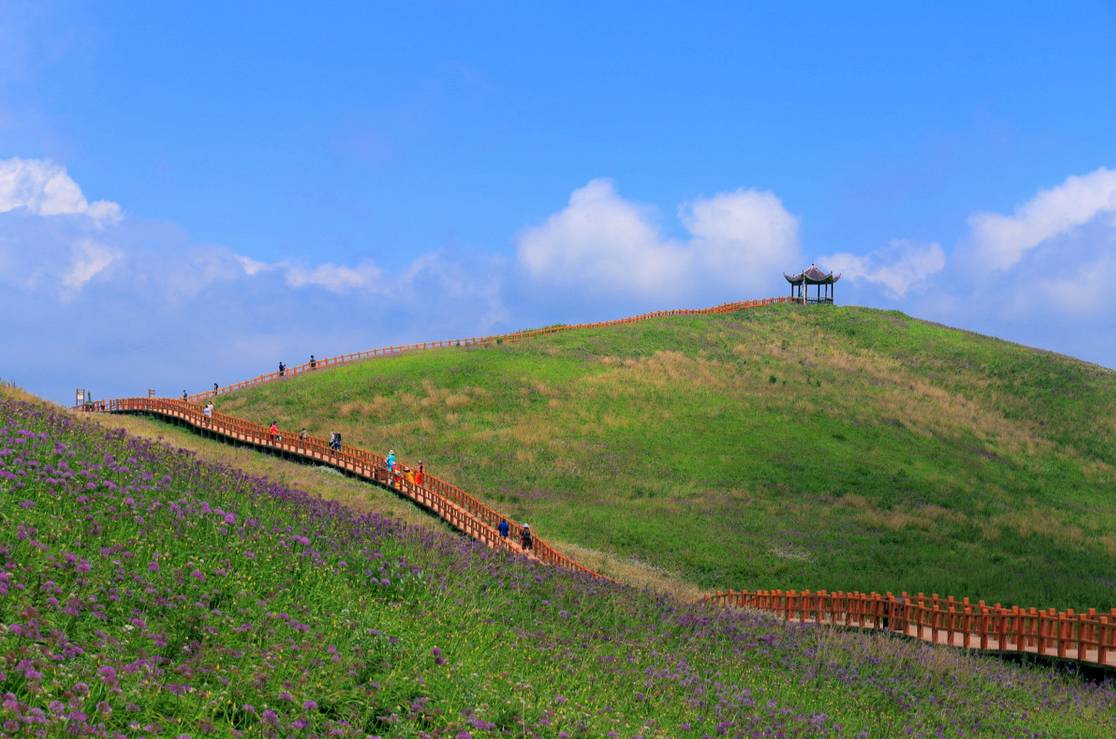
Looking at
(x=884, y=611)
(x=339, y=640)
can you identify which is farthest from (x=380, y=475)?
(x=339, y=640)

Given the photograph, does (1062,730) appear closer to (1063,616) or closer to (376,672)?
(1063,616)

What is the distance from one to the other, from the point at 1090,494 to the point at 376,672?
60.5 meters

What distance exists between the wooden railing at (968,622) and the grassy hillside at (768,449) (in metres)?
7.08

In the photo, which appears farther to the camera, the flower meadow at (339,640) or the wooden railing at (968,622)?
the wooden railing at (968,622)

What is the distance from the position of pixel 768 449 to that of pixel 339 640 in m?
Answer: 47.1

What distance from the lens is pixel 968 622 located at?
26641 mm

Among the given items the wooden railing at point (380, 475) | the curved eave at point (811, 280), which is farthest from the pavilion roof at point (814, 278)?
the wooden railing at point (380, 475)

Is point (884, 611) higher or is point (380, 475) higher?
point (380, 475)

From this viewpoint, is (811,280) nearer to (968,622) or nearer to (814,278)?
(814,278)

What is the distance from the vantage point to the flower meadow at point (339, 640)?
983cm

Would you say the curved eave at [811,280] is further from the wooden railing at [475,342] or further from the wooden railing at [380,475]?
the wooden railing at [380,475]

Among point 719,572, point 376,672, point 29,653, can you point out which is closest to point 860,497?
point 719,572

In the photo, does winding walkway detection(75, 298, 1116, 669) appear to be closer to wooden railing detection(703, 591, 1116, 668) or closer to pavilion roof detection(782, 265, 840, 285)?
wooden railing detection(703, 591, 1116, 668)

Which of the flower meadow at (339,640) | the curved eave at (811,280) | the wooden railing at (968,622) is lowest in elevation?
the wooden railing at (968,622)
